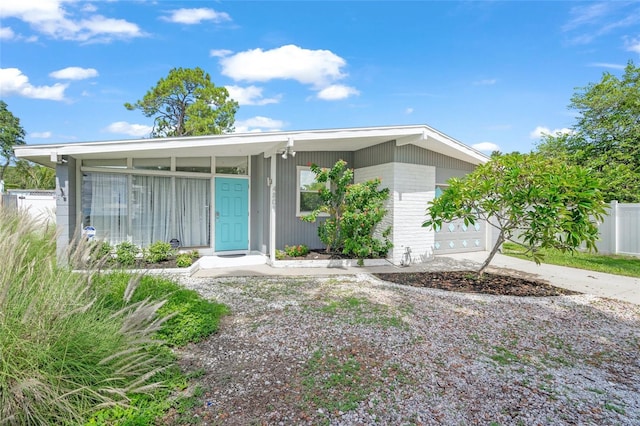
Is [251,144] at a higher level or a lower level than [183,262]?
higher

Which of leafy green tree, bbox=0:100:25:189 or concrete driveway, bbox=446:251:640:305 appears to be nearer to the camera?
concrete driveway, bbox=446:251:640:305

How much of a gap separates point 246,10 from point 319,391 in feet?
33.4

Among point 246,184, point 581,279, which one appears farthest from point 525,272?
point 246,184

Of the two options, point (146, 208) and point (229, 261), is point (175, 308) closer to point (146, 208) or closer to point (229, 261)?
point (229, 261)

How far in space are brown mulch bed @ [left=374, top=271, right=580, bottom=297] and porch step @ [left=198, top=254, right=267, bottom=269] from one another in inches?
124

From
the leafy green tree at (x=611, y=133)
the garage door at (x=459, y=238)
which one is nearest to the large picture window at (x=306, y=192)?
the garage door at (x=459, y=238)

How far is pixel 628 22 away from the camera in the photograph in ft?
33.9

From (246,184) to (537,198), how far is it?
6.91 m

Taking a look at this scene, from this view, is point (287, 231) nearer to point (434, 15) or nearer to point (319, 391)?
point (319, 391)

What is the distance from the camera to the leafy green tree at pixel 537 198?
5.22 m

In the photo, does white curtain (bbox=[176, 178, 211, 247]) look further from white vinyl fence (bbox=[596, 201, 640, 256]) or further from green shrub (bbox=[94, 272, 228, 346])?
white vinyl fence (bbox=[596, 201, 640, 256])

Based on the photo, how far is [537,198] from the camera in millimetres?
5578

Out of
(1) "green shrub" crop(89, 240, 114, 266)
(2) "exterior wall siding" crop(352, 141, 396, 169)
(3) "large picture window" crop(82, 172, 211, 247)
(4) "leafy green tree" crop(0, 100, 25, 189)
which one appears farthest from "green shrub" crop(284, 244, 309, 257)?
(4) "leafy green tree" crop(0, 100, 25, 189)

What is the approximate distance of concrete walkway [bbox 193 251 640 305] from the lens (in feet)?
20.2
